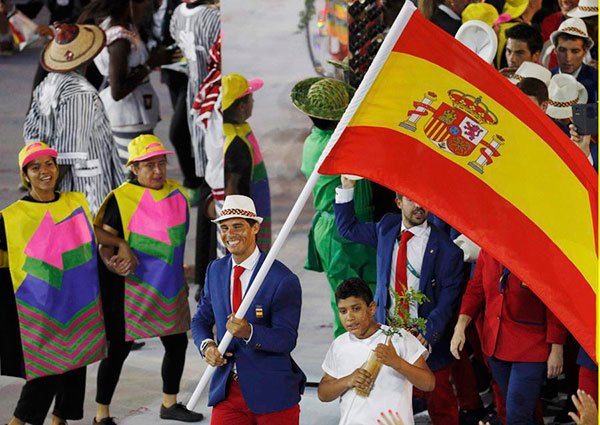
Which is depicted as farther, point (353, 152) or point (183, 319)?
point (183, 319)

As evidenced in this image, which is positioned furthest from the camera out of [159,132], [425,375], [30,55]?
[159,132]

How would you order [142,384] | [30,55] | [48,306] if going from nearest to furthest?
[48,306] < [142,384] < [30,55]

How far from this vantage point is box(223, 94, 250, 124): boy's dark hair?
950cm

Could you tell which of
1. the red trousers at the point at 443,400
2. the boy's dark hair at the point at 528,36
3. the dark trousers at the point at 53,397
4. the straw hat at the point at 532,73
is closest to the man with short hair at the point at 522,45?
the boy's dark hair at the point at 528,36

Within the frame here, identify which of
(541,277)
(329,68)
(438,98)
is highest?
(438,98)

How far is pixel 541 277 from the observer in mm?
5555

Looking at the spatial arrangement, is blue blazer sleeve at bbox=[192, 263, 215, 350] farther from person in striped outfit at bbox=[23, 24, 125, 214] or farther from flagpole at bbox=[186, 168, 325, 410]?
person in striped outfit at bbox=[23, 24, 125, 214]

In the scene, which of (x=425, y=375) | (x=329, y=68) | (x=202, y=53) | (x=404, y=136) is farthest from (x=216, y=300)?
(x=202, y=53)

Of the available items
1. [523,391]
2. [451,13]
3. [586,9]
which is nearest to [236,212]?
[523,391]

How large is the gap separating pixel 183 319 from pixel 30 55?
3510 millimetres

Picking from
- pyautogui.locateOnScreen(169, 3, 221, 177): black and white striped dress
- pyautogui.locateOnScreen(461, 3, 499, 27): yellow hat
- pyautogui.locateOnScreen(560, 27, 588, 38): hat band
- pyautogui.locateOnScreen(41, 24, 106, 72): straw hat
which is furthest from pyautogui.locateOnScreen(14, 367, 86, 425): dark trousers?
pyautogui.locateOnScreen(560, 27, 588, 38): hat band

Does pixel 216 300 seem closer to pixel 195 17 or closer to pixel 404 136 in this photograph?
pixel 404 136

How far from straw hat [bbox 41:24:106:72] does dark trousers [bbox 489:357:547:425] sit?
15.2 feet

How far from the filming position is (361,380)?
21.2 feet
